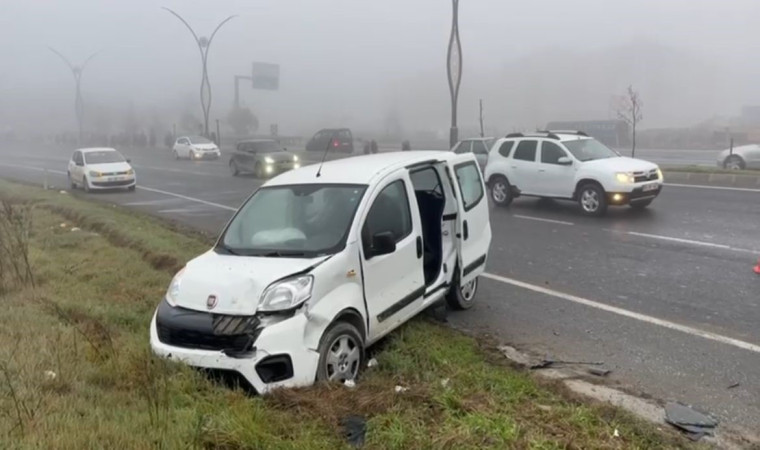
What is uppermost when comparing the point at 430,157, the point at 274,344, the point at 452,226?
the point at 430,157

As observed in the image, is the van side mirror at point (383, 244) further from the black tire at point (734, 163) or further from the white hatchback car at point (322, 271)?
the black tire at point (734, 163)

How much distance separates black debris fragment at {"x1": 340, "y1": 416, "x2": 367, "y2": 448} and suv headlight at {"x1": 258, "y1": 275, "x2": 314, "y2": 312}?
88 centimetres

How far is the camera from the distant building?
4444 cm

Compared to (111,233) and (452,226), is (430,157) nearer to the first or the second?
(452,226)

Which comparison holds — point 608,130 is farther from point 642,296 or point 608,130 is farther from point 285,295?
point 285,295

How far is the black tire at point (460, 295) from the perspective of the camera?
6.63 m

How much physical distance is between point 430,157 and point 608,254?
4486mm

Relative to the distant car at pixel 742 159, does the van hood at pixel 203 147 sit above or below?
above

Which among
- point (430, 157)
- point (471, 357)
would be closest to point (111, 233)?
point (430, 157)

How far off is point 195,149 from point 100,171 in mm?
18710

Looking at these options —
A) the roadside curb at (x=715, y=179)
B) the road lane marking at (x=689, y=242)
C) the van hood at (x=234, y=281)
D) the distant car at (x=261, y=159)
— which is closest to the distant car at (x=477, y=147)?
the roadside curb at (x=715, y=179)

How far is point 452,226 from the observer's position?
6.38m

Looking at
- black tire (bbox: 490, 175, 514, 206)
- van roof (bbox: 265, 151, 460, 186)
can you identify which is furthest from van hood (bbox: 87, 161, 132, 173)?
van roof (bbox: 265, 151, 460, 186)

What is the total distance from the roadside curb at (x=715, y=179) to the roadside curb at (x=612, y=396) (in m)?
14.9
